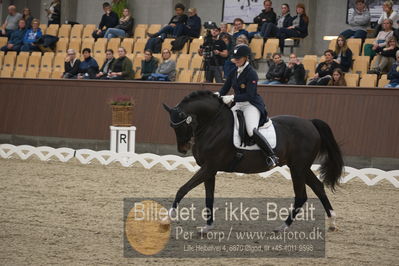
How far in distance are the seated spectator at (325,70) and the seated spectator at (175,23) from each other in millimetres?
4610

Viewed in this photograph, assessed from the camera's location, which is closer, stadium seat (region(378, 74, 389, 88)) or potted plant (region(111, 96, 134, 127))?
stadium seat (region(378, 74, 389, 88))

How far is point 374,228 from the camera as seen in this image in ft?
25.8

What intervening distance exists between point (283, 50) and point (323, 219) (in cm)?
938

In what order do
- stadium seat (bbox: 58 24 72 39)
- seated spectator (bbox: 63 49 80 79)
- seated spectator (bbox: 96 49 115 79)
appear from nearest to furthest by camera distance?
seated spectator (bbox: 96 49 115 79) → seated spectator (bbox: 63 49 80 79) → stadium seat (bbox: 58 24 72 39)

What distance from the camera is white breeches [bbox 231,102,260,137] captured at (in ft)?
24.8

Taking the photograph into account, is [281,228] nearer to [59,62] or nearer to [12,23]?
[59,62]

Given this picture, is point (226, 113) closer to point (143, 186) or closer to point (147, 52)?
point (143, 186)

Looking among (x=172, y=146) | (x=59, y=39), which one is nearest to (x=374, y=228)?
(x=172, y=146)

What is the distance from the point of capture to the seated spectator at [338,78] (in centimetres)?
1345

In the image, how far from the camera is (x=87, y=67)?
54.0ft

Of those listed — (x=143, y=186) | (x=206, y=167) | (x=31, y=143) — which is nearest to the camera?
(x=206, y=167)

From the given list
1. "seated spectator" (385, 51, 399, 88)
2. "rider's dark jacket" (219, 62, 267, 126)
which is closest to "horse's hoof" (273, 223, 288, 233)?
"rider's dark jacket" (219, 62, 267, 126)

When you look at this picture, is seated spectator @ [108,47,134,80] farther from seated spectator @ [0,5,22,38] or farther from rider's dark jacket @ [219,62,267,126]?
rider's dark jacket @ [219,62,267,126]

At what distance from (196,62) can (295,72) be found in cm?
281
